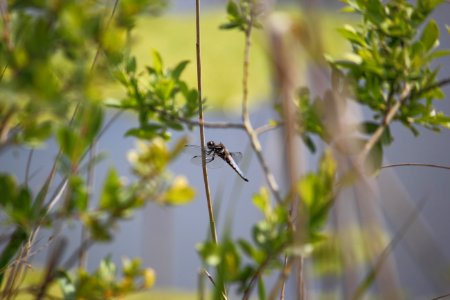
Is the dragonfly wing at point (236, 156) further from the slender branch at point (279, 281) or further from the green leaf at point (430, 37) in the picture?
the slender branch at point (279, 281)

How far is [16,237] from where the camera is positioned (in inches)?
19.4

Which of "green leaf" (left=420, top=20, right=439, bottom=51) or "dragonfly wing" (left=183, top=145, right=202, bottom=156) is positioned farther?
"dragonfly wing" (left=183, top=145, right=202, bottom=156)

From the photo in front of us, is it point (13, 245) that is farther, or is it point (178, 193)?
point (178, 193)

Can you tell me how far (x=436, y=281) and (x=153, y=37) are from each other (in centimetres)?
289

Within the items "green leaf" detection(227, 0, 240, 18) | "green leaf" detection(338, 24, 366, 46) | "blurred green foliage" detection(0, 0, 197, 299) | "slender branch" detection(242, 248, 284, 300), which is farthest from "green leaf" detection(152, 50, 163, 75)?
"slender branch" detection(242, 248, 284, 300)

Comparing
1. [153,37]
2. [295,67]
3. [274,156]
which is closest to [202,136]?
[274,156]

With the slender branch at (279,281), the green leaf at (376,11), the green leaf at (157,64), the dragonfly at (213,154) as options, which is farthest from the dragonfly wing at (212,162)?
the slender branch at (279,281)

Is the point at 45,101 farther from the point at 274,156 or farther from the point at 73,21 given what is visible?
the point at 274,156

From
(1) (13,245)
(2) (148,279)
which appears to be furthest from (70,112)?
(2) (148,279)

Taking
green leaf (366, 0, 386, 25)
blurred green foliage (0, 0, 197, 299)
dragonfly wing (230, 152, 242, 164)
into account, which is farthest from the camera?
dragonfly wing (230, 152, 242, 164)

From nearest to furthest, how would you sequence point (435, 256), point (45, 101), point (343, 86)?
point (45, 101) → point (435, 256) → point (343, 86)

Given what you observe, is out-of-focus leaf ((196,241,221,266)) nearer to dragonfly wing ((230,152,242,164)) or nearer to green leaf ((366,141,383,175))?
green leaf ((366,141,383,175))

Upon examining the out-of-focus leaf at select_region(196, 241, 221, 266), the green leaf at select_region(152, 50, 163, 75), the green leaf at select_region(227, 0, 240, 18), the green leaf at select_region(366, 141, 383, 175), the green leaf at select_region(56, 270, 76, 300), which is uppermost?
the green leaf at select_region(227, 0, 240, 18)

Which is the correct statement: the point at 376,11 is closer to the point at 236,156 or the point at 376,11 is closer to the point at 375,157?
the point at 375,157
